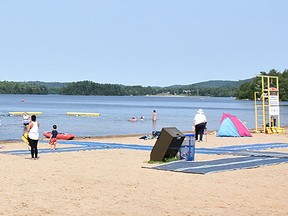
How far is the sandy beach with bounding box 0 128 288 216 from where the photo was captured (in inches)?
363

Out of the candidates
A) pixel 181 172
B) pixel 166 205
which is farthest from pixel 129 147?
pixel 166 205

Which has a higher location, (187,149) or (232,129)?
(187,149)

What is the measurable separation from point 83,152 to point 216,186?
26.8 feet

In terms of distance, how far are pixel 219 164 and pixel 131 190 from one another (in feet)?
14.7

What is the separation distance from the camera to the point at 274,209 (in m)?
9.32

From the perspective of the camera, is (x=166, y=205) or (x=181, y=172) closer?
(x=166, y=205)

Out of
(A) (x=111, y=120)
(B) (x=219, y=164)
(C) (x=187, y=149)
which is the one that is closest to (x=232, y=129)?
(C) (x=187, y=149)

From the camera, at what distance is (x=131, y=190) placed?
10953 millimetres

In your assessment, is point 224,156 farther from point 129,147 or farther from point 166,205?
point 166,205

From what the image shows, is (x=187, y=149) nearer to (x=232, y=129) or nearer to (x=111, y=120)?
(x=232, y=129)

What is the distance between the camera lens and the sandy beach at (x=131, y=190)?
921 centimetres

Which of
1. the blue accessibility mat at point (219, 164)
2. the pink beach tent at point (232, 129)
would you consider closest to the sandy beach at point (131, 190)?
the blue accessibility mat at point (219, 164)

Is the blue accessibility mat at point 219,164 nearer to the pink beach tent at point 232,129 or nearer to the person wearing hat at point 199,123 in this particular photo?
the person wearing hat at point 199,123

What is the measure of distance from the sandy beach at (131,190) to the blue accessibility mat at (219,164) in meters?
0.35
